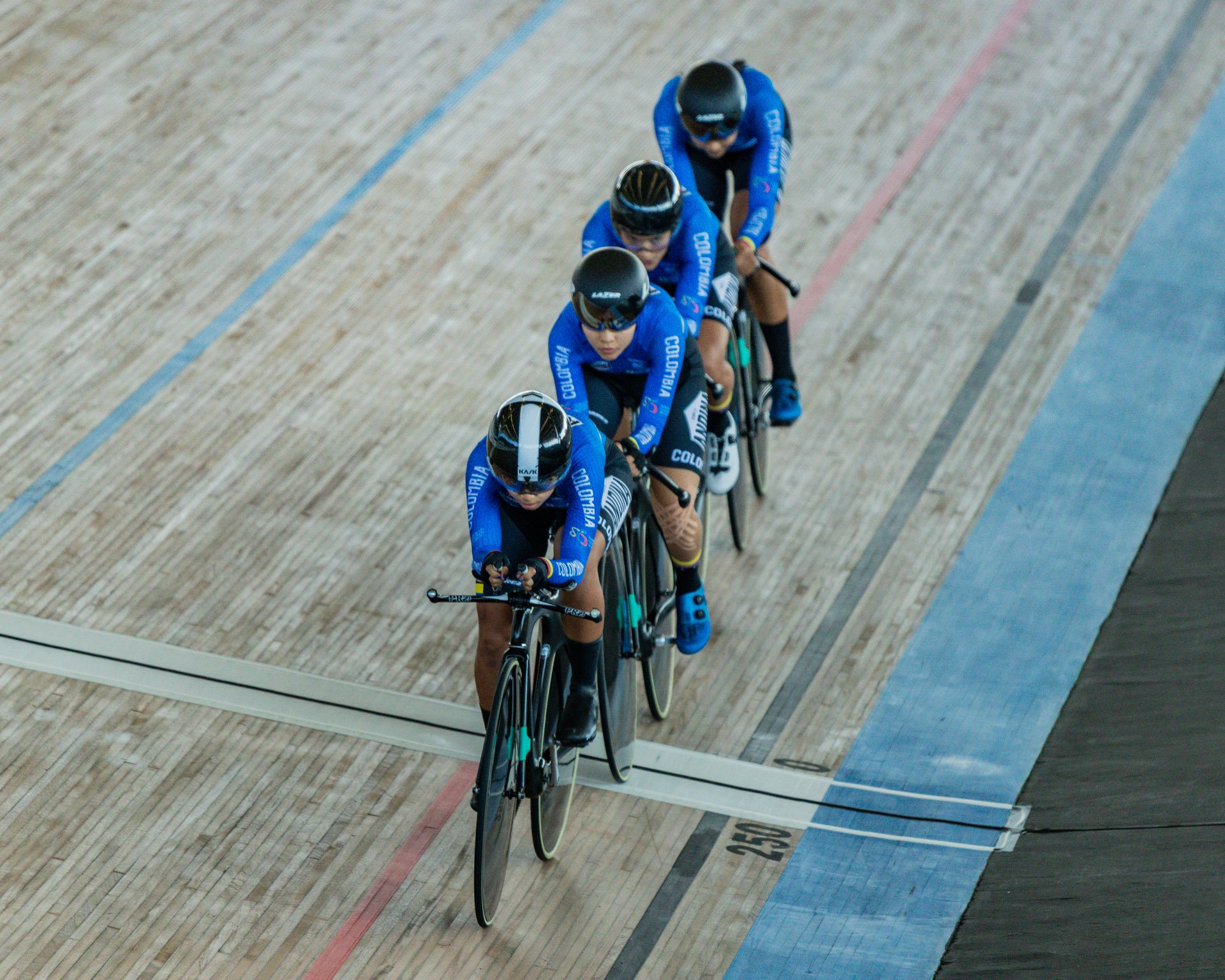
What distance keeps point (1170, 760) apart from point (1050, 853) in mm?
517

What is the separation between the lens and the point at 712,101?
5012mm

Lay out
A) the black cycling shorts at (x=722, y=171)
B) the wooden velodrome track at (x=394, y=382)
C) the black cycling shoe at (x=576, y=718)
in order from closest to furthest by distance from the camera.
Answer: the black cycling shoe at (x=576, y=718), the wooden velodrome track at (x=394, y=382), the black cycling shorts at (x=722, y=171)

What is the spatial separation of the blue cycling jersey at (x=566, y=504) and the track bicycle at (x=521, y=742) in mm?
99

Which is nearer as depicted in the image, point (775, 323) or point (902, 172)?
point (775, 323)

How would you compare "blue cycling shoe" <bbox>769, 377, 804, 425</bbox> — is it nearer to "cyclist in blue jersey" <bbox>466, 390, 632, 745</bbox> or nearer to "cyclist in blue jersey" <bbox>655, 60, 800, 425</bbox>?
"cyclist in blue jersey" <bbox>655, 60, 800, 425</bbox>

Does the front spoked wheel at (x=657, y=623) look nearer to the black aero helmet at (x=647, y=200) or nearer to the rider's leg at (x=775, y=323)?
the black aero helmet at (x=647, y=200)

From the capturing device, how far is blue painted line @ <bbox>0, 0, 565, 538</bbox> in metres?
5.61

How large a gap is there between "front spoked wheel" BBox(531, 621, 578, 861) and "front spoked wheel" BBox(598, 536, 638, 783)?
147mm

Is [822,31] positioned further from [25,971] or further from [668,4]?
[25,971]

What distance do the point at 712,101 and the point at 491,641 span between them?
2166 millimetres

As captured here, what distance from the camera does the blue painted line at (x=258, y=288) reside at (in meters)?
5.61

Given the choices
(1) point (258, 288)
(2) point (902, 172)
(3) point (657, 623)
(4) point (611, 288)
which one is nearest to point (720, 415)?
(3) point (657, 623)

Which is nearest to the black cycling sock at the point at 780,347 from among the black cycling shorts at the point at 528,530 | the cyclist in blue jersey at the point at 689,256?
the cyclist in blue jersey at the point at 689,256

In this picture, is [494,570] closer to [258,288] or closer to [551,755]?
[551,755]
